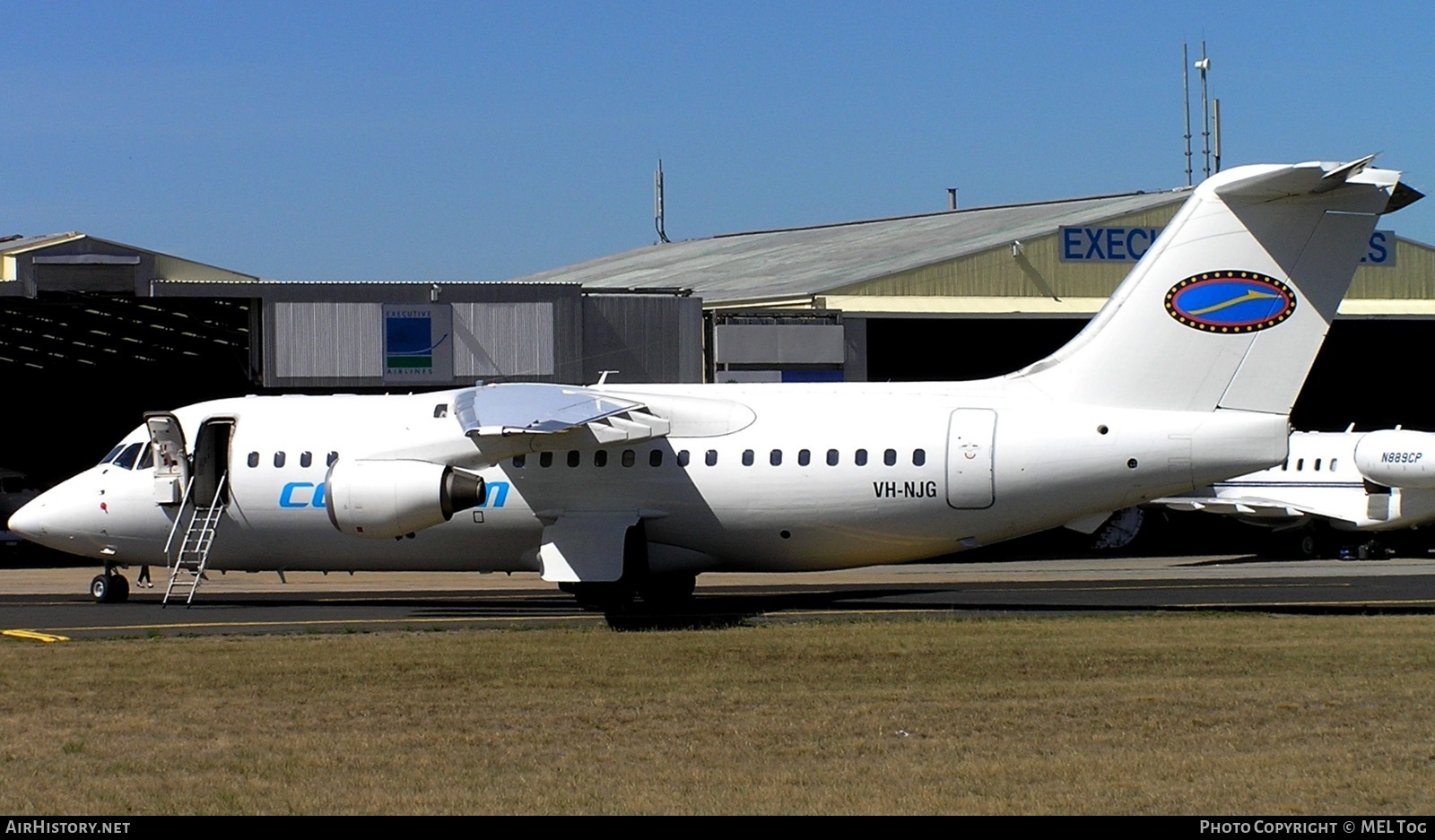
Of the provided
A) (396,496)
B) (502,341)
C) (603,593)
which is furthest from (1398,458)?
(396,496)

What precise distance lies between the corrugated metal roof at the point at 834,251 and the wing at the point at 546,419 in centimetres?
1938

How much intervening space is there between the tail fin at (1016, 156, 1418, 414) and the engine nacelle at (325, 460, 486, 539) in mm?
8757

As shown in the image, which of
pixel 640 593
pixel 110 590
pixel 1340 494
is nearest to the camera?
pixel 640 593

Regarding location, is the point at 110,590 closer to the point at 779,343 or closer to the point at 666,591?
the point at 666,591

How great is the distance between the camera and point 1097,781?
10.5 metres

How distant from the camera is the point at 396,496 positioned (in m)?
23.0

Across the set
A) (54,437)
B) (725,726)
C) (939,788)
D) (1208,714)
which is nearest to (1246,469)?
(1208,714)

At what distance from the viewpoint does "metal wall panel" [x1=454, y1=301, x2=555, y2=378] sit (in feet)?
126

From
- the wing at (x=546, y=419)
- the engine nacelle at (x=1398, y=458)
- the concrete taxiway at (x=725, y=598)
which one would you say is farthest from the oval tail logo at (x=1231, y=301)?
the engine nacelle at (x=1398, y=458)

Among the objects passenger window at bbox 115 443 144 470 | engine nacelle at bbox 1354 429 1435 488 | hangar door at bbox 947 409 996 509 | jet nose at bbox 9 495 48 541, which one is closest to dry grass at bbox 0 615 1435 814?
hangar door at bbox 947 409 996 509

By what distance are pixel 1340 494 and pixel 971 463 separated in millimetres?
23977

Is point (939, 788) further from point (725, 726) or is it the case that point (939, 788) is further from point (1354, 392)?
point (1354, 392)

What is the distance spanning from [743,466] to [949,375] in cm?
3073

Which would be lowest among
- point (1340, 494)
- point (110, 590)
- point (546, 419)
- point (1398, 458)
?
point (1340, 494)
